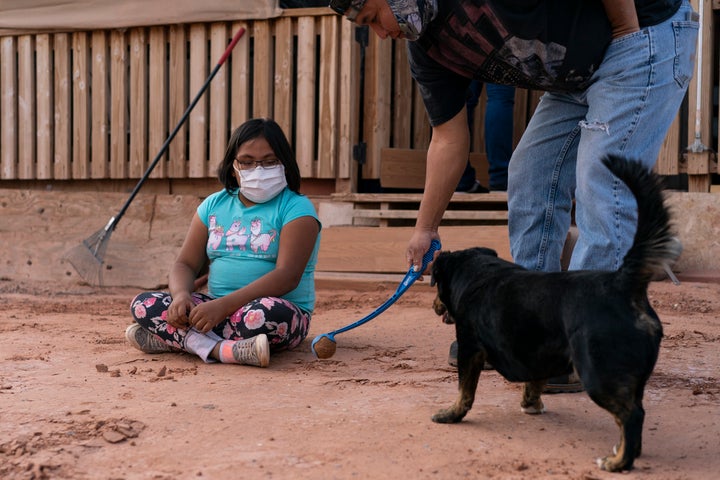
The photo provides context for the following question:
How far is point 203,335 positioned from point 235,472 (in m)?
1.73

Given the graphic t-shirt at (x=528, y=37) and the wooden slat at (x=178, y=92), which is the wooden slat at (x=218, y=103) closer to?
the wooden slat at (x=178, y=92)

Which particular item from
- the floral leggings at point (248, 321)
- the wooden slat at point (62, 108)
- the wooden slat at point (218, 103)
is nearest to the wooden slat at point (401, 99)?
the wooden slat at point (218, 103)

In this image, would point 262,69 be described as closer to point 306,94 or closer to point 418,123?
point 306,94

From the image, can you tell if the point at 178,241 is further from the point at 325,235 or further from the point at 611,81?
the point at 611,81

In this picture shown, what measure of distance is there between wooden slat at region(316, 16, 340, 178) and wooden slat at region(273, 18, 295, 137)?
0.32 metres

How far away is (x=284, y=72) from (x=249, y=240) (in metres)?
4.03

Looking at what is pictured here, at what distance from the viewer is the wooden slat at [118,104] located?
859 centimetres

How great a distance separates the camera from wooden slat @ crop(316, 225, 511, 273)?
6.66 m

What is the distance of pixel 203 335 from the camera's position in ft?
13.3

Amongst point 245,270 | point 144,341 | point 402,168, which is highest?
point 402,168

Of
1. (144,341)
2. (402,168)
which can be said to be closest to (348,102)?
(402,168)

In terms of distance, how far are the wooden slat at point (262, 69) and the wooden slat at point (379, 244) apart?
59.3 inches

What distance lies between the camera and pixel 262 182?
422 centimetres

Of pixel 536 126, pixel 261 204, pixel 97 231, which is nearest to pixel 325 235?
pixel 97 231
